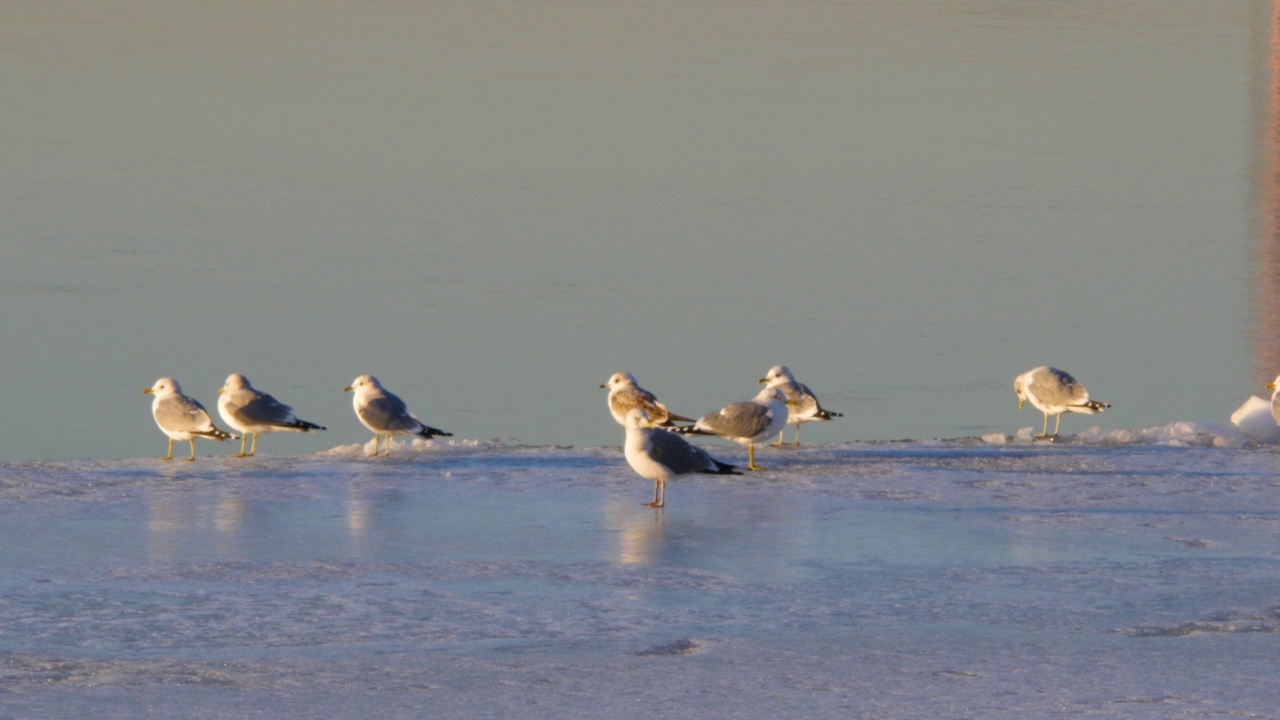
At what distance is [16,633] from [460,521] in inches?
77.7

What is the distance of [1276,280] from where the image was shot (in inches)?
543

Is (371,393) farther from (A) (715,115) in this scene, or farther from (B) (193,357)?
(A) (715,115)

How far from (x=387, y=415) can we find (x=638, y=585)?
251cm

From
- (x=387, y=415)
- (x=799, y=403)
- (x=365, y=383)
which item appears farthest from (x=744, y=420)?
(x=365, y=383)

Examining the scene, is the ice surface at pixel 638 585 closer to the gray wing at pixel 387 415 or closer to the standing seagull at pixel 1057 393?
the gray wing at pixel 387 415

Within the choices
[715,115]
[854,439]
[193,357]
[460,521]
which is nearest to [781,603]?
[460,521]

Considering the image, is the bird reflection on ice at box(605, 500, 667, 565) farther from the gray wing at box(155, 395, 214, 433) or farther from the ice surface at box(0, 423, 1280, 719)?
the gray wing at box(155, 395, 214, 433)

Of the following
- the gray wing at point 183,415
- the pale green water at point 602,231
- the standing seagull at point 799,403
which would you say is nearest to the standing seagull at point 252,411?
the gray wing at point 183,415

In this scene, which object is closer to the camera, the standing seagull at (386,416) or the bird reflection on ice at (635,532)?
the bird reflection on ice at (635,532)

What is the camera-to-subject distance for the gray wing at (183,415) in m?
8.62

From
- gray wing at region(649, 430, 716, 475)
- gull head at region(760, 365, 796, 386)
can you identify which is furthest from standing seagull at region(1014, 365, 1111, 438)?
gray wing at region(649, 430, 716, 475)

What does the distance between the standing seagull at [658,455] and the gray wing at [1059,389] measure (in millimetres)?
2353

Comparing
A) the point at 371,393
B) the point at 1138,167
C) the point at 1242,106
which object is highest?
the point at 1242,106

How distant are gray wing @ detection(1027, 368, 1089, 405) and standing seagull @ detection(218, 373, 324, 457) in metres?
3.35
